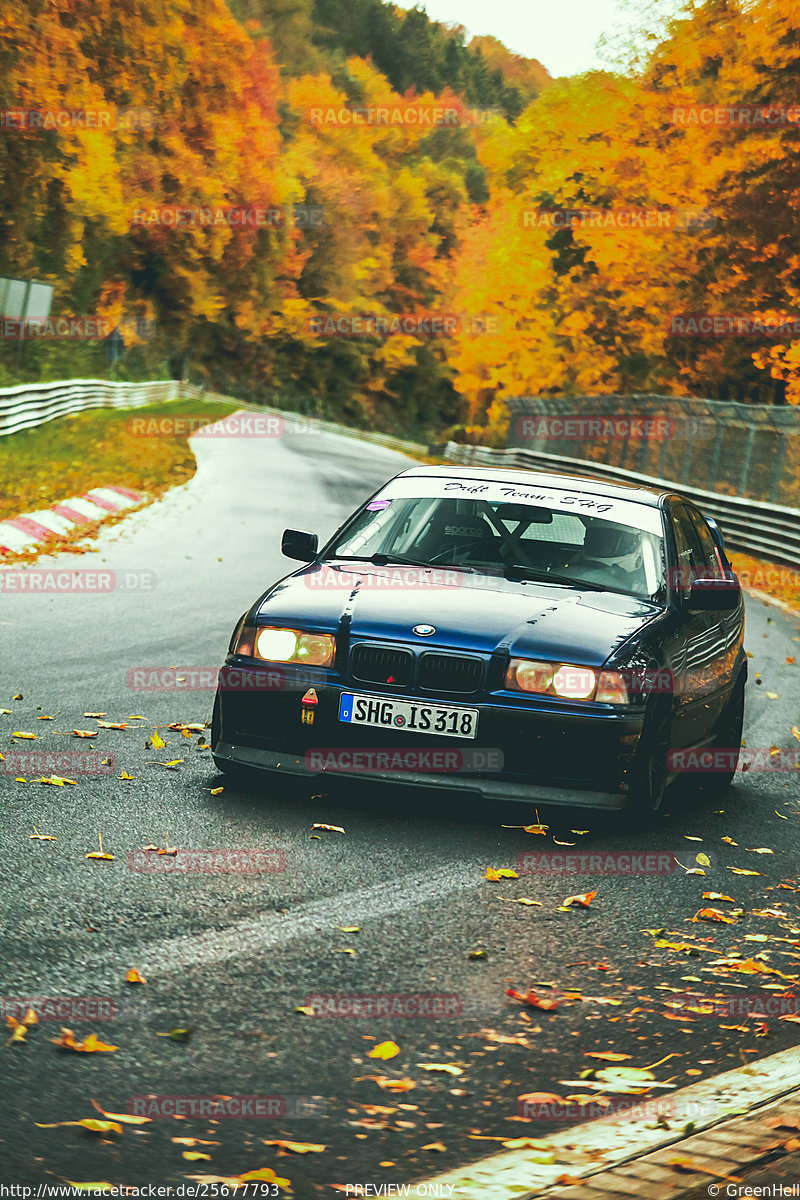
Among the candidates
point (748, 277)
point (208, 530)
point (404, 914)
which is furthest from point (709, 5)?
point (404, 914)

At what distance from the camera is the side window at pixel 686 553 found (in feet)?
25.1

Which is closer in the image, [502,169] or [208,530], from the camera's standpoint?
[208,530]

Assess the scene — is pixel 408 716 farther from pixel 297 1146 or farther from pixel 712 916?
pixel 297 1146

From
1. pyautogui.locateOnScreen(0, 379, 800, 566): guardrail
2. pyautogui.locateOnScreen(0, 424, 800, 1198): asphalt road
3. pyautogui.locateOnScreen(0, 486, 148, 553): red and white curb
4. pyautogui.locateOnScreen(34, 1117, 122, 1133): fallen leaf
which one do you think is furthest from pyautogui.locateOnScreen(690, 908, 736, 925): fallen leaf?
pyautogui.locateOnScreen(0, 486, 148, 553): red and white curb

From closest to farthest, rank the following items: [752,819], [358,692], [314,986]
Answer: [314,986] < [358,692] < [752,819]

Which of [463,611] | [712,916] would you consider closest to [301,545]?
[463,611]

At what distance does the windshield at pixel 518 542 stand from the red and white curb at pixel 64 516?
28.7 feet

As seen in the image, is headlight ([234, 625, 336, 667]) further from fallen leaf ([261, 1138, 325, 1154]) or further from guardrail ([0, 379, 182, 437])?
guardrail ([0, 379, 182, 437])

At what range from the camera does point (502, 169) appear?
62.8 m

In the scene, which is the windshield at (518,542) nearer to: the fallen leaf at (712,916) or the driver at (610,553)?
the driver at (610,553)

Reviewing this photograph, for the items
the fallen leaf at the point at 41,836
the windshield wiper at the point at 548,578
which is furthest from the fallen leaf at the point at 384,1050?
the windshield wiper at the point at 548,578

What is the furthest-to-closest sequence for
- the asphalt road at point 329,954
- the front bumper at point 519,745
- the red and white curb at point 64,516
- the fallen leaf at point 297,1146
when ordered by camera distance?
1. the red and white curb at point 64,516
2. the front bumper at point 519,745
3. the asphalt road at point 329,954
4. the fallen leaf at point 297,1146

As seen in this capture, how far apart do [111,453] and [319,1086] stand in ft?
83.1

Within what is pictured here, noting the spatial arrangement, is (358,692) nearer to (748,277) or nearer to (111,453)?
(111,453)
